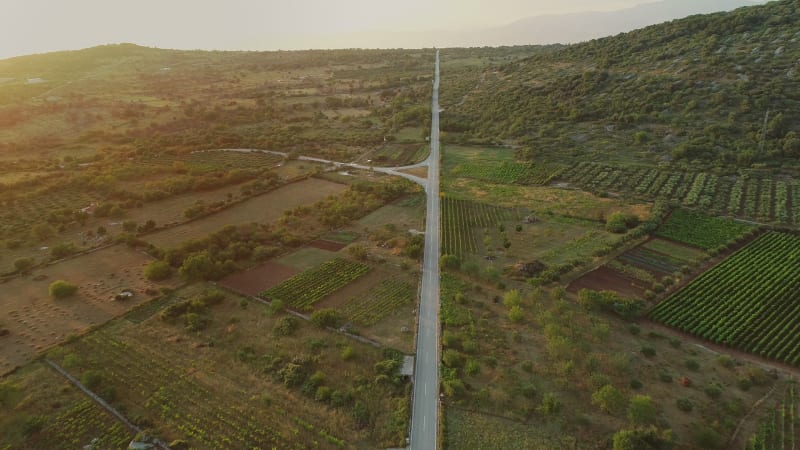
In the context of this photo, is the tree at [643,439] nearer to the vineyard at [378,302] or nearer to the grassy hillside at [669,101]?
the vineyard at [378,302]

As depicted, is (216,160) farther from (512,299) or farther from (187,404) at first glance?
(512,299)

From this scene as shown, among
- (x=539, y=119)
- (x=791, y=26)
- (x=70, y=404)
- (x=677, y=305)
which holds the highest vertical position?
(x=791, y=26)

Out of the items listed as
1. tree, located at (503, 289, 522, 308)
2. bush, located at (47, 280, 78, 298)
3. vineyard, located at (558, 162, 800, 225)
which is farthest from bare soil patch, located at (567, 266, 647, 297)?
bush, located at (47, 280, 78, 298)

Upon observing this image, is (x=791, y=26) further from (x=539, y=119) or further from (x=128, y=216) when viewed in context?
(x=128, y=216)

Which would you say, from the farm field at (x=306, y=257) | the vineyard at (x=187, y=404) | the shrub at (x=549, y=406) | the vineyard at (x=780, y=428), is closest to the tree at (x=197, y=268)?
the farm field at (x=306, y=257)

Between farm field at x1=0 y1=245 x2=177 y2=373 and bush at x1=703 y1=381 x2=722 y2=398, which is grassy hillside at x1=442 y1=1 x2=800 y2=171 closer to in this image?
bush at x1=703 y1=381 x2=722 y2=398

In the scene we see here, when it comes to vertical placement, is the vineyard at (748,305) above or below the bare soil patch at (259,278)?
above

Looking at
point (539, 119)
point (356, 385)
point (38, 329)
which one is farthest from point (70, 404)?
point (539, 119)

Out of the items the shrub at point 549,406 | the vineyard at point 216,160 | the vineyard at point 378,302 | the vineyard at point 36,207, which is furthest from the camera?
the vineyard at point 216,160

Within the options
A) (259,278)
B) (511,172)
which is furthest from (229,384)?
(511,172)
